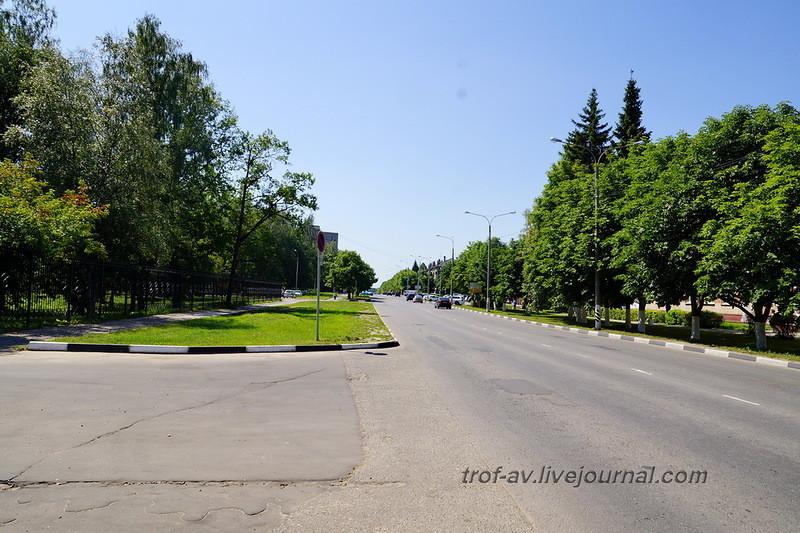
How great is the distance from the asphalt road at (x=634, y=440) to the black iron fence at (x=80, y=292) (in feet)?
45.5

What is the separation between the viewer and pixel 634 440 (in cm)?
541

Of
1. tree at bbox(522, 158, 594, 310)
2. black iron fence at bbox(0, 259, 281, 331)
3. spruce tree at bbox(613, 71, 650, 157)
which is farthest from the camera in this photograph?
spruce tree at bbox(613, 71, 650, 157)

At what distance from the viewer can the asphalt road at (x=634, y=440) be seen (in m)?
3.64

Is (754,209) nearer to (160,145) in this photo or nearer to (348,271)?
(160,145)

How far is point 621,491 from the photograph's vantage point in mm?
4008

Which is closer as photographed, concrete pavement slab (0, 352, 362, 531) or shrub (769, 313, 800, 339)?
concrete pavement slab (0, 352, 362, 531)

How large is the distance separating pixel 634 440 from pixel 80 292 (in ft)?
66.0

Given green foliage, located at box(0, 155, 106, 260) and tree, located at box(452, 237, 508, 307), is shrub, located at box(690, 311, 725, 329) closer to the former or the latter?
tree, located at box(452, 237, 508, 307)

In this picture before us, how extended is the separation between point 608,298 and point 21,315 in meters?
29.2

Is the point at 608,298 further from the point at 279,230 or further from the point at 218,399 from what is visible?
the point at 279,230

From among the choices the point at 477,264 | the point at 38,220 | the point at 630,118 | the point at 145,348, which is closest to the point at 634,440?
the point at 145,348

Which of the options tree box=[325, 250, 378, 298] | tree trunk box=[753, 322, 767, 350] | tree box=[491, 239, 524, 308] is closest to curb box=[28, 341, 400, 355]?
tree trunk box=[753, 322, 767, 350]

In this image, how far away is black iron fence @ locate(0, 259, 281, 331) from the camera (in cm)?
1585

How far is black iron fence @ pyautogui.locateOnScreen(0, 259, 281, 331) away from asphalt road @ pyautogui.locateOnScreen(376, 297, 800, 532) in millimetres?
13869
